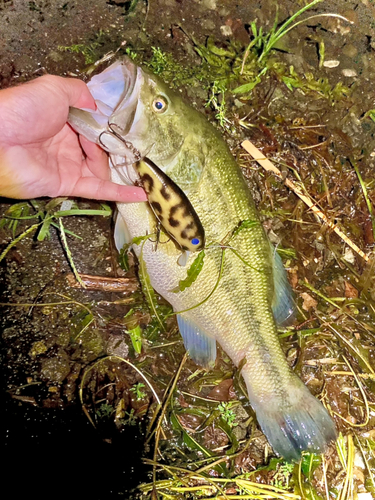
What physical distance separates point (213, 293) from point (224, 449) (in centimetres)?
110

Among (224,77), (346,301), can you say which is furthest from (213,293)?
(224,77)

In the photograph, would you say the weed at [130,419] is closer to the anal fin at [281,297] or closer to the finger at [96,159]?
the anal fin at [281,297]

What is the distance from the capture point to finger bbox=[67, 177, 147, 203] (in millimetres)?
2113

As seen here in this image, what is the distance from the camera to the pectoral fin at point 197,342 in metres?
2.42

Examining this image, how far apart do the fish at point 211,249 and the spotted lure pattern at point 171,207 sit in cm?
8

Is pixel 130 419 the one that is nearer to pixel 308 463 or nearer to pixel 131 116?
pixel 308 463

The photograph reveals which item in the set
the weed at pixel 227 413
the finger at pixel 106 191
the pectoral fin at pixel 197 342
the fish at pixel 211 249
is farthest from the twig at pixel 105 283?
the weed at pixel 227 413

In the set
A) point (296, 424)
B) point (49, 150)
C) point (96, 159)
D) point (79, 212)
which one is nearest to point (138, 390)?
point (296, 424)

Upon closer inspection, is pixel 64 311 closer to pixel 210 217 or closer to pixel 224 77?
pixel 210 217

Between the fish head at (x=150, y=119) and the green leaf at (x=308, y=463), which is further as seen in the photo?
the green leaf at (x=308, y=463)

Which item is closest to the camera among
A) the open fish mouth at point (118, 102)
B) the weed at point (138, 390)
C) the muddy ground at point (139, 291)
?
the open fish mouth at point (118, 102)

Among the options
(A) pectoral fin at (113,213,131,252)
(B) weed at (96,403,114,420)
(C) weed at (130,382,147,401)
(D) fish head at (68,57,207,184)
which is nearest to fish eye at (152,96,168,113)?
(D) fish head at (68,57,207,184)

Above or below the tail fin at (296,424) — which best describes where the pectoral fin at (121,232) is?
above

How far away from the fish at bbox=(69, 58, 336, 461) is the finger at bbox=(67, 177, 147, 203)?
6 cm
